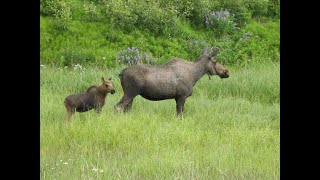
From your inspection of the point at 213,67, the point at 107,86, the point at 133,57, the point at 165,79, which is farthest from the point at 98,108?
the point at 133,57

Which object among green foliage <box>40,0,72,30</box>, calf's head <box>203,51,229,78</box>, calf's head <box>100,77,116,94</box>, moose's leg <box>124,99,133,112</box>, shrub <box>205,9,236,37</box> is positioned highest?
calf's head <box>203,51,229,78</box>

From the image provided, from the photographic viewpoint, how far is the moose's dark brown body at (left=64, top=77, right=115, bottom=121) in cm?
725

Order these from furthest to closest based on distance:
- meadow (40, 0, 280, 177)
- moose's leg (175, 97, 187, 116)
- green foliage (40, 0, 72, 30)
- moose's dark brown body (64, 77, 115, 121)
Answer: green foliage (40, 0, 72, 30), moose's leg (175, 97, 187, 116), moose's dark brown body (64, 77, 115, 121), meadow (40, 0, 280, 177)

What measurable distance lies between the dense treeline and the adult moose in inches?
124

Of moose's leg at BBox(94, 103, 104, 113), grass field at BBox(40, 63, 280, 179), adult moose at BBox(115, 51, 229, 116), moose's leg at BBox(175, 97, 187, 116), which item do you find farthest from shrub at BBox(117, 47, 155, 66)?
moose's leg at BBox(94, 103, 104, 113)

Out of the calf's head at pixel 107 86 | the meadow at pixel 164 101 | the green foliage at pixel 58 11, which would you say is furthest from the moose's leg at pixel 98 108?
the green foliage at pixel 58 11

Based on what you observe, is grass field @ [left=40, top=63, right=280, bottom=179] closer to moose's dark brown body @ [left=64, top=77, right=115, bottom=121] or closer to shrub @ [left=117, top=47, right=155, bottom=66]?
moose's dark brown body @ [left=64, top=77, right=115, bottom=121]

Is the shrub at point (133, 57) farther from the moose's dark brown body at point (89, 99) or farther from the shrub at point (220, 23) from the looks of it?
the moose's dark brown body at point (89, 99)

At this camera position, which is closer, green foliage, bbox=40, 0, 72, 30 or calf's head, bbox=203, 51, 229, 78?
calf's head, bbox=203, 51, 229, 78

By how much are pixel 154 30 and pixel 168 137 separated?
6.46 metres

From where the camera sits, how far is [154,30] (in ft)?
42.1

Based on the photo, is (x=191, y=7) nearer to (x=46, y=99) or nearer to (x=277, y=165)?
(x=46, y=99)

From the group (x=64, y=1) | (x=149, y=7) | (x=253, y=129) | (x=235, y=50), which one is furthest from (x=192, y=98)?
(x=64, y=1)

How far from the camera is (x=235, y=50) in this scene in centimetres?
1211
